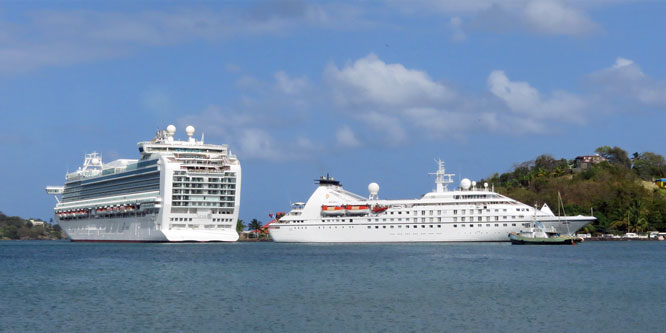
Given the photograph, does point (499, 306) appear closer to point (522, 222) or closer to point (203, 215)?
point (522, 222)

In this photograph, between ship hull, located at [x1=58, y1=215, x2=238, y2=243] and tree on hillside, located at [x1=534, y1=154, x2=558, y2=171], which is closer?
ship hull, located at [x1=58, y1=215, x2=238, y2=243]

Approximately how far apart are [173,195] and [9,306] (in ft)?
172

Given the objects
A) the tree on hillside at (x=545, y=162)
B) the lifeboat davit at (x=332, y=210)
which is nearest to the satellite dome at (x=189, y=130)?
the lifeboat davit at (x=332, y=210)

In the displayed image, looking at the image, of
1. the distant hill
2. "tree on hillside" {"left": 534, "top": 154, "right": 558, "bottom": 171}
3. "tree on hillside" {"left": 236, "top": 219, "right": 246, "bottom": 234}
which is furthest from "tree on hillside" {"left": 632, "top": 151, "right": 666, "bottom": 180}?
"tree on hillside" {"left": 236, "top": 219, "right": 246, "bottom": 234}

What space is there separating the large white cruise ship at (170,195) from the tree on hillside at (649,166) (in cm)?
9684

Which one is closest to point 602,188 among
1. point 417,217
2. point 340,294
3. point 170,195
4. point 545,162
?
point 545,162

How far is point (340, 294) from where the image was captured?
37625 mm

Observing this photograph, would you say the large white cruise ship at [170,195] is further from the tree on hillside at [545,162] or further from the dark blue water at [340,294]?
the tree on hillside at [545,162]

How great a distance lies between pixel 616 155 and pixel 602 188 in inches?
1717

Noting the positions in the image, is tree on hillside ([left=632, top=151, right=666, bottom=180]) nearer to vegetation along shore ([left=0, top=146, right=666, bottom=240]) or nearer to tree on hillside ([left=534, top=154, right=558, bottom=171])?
vegetation along shore ([left=0, top=146, right=666, bottom=240])

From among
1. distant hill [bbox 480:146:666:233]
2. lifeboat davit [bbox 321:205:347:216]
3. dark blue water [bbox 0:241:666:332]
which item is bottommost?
dark blue water [bbox 0:241:666:332]

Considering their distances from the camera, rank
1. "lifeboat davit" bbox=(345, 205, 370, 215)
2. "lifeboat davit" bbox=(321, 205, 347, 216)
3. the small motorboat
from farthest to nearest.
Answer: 1. "lifeboat davit" bbox=(321, 205, 347, 216)
2. "lifeboat davit" bbox=(345, 205, 370, 215)
3. the small motorboat

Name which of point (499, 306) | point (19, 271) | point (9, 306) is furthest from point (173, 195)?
point (499, 306)

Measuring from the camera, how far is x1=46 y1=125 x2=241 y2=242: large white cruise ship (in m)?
86.9
